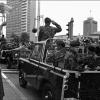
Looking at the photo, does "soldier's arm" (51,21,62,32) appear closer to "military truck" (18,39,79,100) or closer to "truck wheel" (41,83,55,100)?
"military truck" (18,39,79,100)

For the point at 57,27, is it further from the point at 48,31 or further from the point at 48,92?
the point at 48,92

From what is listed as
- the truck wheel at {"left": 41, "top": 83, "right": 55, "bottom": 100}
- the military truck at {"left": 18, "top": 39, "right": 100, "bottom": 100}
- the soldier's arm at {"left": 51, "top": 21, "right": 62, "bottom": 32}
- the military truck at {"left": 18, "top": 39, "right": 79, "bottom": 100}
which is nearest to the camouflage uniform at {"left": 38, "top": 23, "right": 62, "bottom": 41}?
the soldier's arm at {"left": 51, "top": 21, "right": 62, "bottom": 32}

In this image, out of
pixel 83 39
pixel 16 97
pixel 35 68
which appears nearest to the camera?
pixel 83 39

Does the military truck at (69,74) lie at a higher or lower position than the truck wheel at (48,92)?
higher

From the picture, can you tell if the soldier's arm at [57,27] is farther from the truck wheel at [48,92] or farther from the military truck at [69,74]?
the truck wheel at [48,92]

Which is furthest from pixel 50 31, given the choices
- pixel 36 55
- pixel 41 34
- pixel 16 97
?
pixel 16 97

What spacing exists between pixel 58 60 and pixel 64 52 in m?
0.23

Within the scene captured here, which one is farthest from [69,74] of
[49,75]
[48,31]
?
[48,31]

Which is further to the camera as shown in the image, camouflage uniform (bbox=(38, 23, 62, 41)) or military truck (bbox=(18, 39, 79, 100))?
camouflage uniform (bbox=(38, 23, 62, 41))

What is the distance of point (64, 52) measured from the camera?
4879 millimetres

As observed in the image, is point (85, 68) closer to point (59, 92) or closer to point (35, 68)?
point (59, 92)

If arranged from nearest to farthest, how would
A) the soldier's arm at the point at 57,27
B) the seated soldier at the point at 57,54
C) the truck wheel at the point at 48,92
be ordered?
the truck wheel at the point at 48,92, the seated soldier at the point at 57,54, the soldier's arm at the point at 57,27

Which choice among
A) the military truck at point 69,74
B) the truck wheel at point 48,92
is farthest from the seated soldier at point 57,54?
the truck wheel at point 48,92

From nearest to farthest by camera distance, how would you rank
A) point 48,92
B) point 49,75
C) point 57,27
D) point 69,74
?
point 69,74 < point 49,75 < point 48,92 < point 57,27
